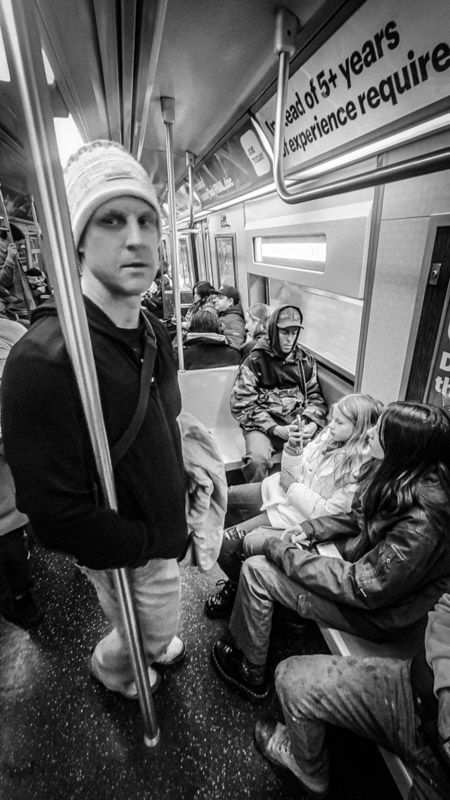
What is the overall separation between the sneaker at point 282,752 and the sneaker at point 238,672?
144mm

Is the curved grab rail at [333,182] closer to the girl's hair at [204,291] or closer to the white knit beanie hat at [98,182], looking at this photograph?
the white knit beanie hat at [98,182]

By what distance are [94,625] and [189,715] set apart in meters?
0.77

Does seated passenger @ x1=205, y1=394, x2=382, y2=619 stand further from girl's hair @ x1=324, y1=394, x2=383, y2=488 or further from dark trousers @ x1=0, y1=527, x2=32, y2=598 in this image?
dark trousers @ x1=0, y1=527, x2=32, y2=598

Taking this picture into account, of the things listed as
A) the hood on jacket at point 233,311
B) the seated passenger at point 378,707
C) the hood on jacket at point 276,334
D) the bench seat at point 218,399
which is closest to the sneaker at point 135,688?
the seated passenger at point 378,707

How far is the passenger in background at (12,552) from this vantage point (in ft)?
6.38

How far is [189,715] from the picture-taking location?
69.2 inches

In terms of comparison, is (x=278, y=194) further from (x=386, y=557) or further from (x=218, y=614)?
(x=218, y=614)

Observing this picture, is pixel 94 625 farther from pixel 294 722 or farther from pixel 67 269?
pixel 67 269

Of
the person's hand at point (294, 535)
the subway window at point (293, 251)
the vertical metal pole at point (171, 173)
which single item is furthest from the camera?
the subway window at point (293, 251)

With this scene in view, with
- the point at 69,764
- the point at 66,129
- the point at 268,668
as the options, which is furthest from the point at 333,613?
the point at 66,129

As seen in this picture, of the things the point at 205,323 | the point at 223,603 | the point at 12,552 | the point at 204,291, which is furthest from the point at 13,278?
the point at 223,603

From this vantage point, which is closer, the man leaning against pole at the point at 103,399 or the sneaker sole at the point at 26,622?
the man leaning against pole at the point at 103,399

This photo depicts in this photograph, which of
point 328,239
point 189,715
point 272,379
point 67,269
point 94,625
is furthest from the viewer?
point 272,379

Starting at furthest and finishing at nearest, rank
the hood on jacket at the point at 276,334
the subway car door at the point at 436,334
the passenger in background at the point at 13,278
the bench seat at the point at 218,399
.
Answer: the passenger in background at the point at 13,278
the bench seat at the point at 218,399
the hood on jacket at the point at 276,334
the subway car door at the point at 436,334
